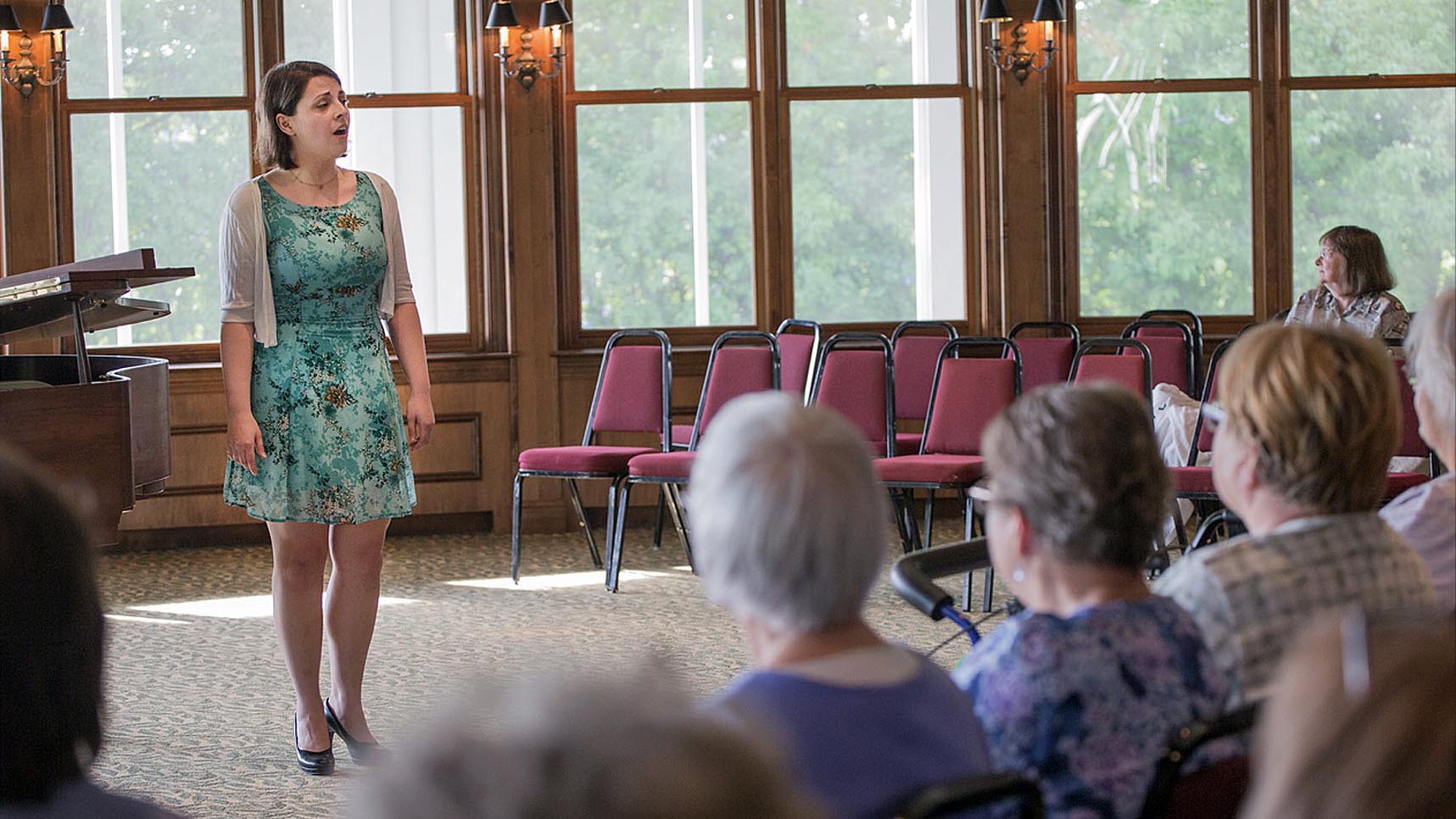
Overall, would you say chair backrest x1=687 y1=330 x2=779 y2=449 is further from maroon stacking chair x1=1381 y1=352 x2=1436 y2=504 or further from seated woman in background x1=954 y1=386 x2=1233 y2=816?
seated woman in background x1=954 y1=386 x2=1233 y2=816

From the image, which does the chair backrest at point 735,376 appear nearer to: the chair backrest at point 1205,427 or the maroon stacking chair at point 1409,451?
the chair backrest at point 1205,427

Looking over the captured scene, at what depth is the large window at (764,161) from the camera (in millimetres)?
7016

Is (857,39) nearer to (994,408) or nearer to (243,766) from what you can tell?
(994,408)

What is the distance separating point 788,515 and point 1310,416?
644mm

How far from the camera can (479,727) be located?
0.57 meters

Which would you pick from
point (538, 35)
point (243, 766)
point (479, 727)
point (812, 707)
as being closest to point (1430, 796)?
point (479, 727)

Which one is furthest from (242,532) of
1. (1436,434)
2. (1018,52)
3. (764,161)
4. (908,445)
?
(1436,434)

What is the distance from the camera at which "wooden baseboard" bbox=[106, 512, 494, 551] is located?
667 centimetres

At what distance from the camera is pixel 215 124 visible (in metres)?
6.70

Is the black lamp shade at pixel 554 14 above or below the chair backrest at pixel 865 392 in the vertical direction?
above

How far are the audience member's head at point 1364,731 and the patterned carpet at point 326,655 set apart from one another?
6.51ft

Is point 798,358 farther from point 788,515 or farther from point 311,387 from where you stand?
point 788,515

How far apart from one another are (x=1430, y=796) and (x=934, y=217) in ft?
22.3

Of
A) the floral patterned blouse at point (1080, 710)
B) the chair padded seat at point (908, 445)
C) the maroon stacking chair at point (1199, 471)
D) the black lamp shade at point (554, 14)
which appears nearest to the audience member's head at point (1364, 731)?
the floral patterned blouse at point (1080, 710)
